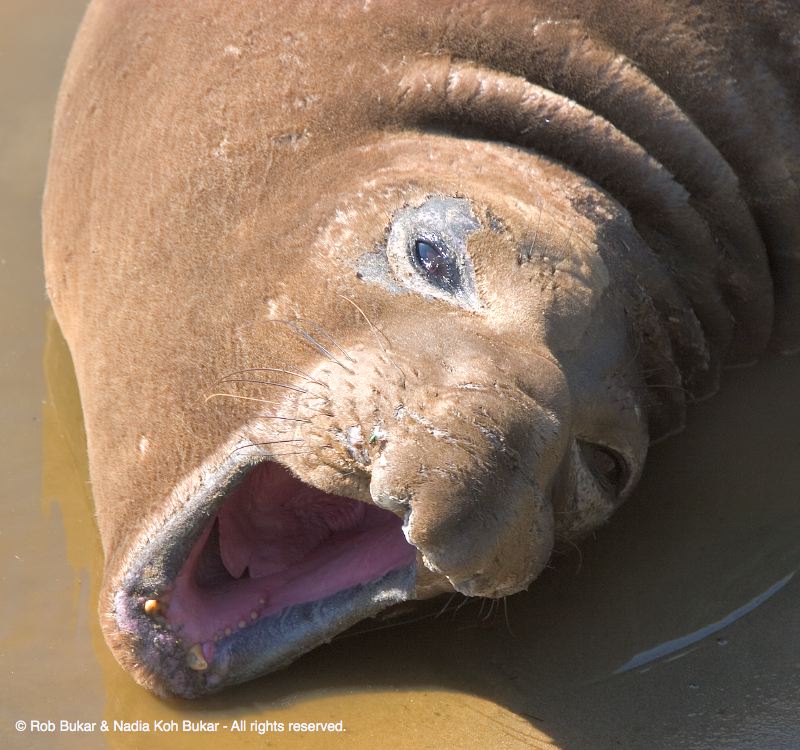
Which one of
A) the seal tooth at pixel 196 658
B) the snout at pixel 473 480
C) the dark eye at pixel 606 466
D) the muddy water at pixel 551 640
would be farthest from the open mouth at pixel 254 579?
the dark eye at pixel 606 466

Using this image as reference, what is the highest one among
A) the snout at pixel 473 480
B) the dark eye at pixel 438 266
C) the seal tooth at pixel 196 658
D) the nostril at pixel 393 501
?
the dark eye at pixel 438 266

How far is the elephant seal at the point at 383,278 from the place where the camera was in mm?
3992

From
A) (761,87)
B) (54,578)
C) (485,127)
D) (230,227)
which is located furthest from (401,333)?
(761,87)

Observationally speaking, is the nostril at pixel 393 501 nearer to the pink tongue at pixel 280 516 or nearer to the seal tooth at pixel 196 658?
the pink tongue at pixel 280 516

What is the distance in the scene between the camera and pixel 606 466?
15.4 ft

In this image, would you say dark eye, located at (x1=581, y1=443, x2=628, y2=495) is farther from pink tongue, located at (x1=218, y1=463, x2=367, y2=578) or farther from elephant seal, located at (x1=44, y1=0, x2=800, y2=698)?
pink tongue, located at (x1=218, y1=463, x2=367, y2=578)

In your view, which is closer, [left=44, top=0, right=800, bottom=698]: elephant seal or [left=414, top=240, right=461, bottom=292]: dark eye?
[left=44, top=0, right=800, bottom=698]: elephant seal

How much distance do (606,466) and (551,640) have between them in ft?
2.10

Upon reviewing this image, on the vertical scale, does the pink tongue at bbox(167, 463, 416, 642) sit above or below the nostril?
below

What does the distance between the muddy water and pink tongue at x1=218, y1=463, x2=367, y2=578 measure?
0.37 meters

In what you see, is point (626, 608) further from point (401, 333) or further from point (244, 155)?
point (244, 155)

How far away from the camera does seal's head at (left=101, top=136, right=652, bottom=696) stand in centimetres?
384

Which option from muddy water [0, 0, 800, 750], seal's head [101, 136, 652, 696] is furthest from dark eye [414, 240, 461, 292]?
muddy water [0, 0, 800, 750]

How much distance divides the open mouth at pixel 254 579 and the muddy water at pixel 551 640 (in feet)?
0.60
